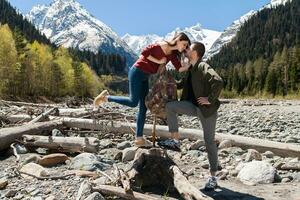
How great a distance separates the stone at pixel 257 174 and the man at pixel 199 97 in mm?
1379

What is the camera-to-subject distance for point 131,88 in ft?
29.4

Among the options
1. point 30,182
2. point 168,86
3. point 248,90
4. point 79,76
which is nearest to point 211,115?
point 168,86

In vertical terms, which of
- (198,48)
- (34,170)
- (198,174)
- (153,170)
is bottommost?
(34,170)

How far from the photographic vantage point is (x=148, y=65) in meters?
8.83

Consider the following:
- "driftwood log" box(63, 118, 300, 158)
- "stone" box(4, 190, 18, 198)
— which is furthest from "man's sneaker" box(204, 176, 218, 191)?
"stone" box(4, 190, 18, 198)

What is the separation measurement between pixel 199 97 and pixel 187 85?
1.68ft

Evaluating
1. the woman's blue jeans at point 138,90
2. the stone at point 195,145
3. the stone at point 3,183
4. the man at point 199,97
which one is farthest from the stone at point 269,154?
the stone at point 3,183

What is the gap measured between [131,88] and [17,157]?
492 centimetres

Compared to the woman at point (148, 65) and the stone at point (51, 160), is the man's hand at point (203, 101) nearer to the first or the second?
the woman at point (148, 65)

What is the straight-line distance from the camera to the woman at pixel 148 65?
8.47 metres

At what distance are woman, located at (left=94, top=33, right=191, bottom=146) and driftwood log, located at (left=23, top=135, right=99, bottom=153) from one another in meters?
3.95

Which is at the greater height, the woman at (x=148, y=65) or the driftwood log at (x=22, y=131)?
the woman at (x=148, y=65)

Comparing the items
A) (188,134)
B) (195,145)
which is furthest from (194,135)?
(195,145)

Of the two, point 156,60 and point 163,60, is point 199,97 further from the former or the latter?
point 156,60
